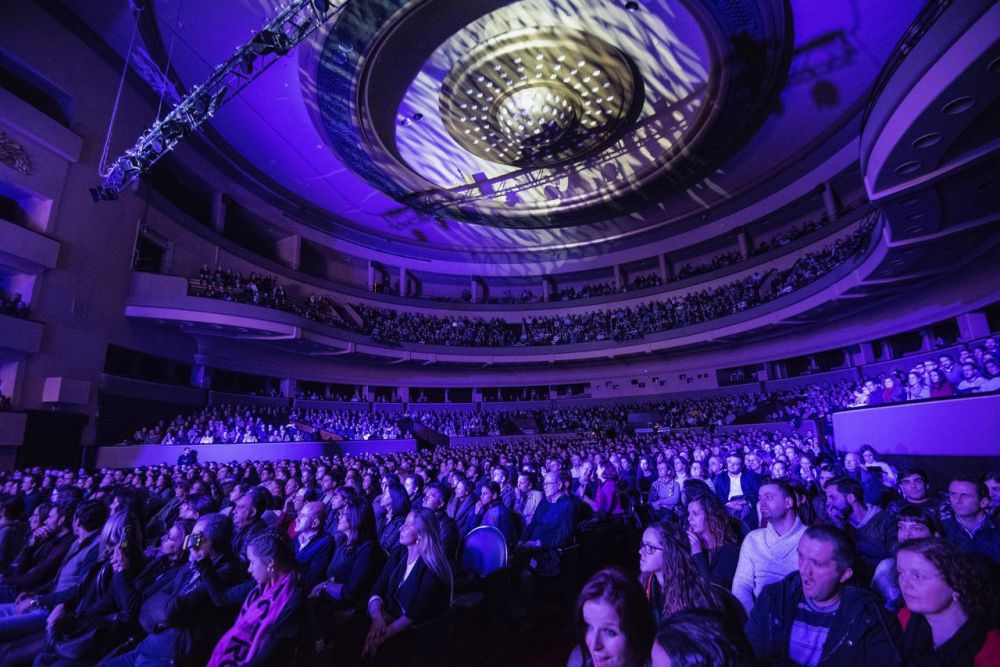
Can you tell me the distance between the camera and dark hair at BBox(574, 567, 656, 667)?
1.58 meters

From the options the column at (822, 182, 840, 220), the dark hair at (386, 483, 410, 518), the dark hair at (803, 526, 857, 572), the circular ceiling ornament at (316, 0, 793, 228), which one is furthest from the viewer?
the column at (822, 182, 840, 220)

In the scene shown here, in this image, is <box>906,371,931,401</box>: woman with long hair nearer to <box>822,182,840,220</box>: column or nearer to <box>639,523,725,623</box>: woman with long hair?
<box>639,523,725,623</box>: woman with long hair

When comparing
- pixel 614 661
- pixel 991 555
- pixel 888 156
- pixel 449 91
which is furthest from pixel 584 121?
pixel 614 661

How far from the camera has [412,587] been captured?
3098 mm

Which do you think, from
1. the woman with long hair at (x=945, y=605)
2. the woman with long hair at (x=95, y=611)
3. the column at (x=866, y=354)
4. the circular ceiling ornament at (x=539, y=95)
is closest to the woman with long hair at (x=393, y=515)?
the woman with long hair at (x=95, y=611)

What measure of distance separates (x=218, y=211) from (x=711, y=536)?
20.6 metres

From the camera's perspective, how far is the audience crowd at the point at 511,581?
1.79 meters

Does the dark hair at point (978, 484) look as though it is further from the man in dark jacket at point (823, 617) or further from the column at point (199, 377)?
the column at point (199, 377)

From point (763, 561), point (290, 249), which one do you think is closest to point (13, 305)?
point (290, 249)

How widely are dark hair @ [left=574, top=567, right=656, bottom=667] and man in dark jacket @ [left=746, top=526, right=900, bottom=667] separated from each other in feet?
3.04

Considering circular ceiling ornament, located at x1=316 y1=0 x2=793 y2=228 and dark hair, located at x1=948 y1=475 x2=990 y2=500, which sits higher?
circular ceiling ornament, located at x1=316 y1=0 x2=793 y2=228

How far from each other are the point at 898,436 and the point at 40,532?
39.8 feet

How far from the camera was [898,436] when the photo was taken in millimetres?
8688

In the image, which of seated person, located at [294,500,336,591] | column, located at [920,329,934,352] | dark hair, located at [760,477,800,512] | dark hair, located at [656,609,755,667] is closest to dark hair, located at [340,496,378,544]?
seated person, located at [294,500,336,591]
